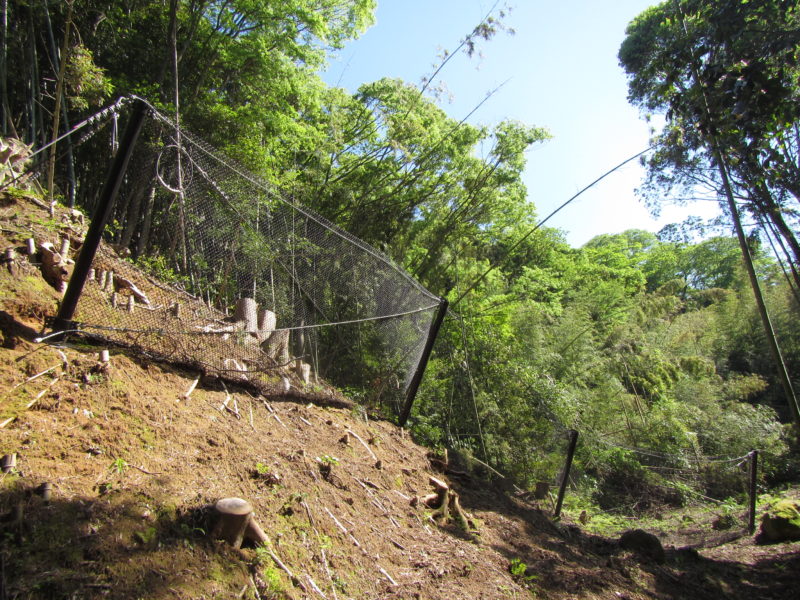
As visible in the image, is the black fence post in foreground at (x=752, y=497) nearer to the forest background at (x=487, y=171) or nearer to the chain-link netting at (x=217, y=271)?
the forest background at (x=487, y=171)

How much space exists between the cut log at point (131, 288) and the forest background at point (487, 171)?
0.29m

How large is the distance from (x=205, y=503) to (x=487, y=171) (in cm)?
818

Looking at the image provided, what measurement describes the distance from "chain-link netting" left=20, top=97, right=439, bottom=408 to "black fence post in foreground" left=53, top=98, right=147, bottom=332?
8 cm

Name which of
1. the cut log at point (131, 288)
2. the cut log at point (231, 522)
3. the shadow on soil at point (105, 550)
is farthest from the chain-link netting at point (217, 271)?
the cut log at point (231, 522)

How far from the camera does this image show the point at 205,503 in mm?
1702

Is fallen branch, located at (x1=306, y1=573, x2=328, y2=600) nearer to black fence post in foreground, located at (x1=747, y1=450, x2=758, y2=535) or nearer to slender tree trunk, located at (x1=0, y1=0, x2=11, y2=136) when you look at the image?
slender tree trunk, located at (x1=0, y1=0, x2=11, y2=136)

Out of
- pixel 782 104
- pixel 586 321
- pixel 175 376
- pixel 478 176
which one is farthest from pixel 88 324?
pixel 586 321

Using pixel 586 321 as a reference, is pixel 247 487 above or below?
below

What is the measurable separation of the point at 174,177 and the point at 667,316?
16463 mm

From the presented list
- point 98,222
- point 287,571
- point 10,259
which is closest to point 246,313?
point 98,222

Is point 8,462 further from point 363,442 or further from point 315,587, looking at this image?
point 363,442

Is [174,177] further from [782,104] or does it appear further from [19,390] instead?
[782,104]

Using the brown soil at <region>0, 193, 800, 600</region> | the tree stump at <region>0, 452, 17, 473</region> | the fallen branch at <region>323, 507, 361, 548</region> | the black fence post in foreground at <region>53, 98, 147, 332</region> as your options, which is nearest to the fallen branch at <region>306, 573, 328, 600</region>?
the brown soil at <region>0, 193, 800, 600</region>

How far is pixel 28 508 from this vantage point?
4.38 feet
